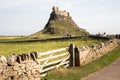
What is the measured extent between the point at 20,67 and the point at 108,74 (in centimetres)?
758

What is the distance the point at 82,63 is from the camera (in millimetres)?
22641

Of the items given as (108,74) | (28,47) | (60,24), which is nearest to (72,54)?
(108,74)

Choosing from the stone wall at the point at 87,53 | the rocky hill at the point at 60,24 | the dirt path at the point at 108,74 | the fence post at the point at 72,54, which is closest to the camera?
the dirt path at the point at 108,74

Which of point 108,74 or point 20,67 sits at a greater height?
point 20,67

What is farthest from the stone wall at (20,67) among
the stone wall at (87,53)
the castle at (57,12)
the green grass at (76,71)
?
the castle at (57,12)

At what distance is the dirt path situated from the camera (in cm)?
1867

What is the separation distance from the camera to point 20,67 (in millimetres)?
14508

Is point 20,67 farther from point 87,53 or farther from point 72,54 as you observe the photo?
point 87,53

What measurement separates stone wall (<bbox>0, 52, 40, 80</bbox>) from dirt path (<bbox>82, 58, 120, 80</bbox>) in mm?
4171

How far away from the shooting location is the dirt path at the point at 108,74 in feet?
61.3

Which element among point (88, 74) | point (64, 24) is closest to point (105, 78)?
point (88, 74)

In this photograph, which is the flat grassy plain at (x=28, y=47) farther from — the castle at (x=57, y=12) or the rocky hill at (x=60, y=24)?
the castle at (x=57, y=12)

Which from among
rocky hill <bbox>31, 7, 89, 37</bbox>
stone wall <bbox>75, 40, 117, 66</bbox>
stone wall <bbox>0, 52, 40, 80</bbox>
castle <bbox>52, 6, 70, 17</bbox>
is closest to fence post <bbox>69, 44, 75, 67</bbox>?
stone wall <bbox>75, 40, 117, 66</bbox>

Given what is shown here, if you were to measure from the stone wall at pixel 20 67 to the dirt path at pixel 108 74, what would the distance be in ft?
13.7
